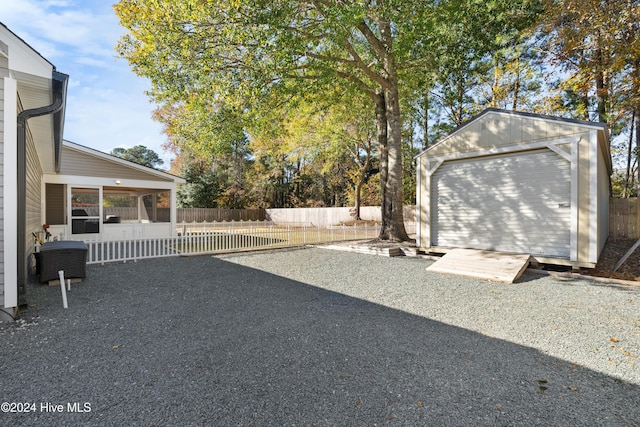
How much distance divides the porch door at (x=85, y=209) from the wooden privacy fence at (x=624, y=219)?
63.7 feet

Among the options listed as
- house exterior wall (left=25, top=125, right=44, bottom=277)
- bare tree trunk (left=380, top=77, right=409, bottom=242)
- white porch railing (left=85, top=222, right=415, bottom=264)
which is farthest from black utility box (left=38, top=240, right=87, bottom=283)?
bare tree trunk (left=380, top=77, right=409, bottom=242)

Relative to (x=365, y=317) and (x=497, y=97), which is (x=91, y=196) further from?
(x=497, y=97)

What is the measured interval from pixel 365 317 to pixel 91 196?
11521mm

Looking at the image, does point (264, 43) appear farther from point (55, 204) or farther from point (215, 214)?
point (215, 214)

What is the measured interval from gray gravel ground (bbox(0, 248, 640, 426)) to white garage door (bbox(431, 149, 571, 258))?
1.73 metres

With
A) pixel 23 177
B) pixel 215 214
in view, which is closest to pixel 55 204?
pixel 23 177

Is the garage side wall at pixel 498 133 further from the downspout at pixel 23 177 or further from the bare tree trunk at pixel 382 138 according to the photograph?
the downspout at pixel 23 177

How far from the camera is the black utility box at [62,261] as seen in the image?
5.53 m

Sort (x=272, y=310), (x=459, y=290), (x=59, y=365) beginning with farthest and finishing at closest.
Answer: (x=459, y=290), (x=272, y=310), (x=59, y=365)

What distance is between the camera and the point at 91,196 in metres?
11.1

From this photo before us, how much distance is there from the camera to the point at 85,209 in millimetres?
10906

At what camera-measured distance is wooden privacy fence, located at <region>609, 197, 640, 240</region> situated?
11.2m

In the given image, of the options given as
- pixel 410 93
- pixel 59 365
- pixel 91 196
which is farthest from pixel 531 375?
pixel 410 93

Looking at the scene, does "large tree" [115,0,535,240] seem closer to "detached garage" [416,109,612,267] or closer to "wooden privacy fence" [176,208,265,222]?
"detached garage" [416,109,612,267]
